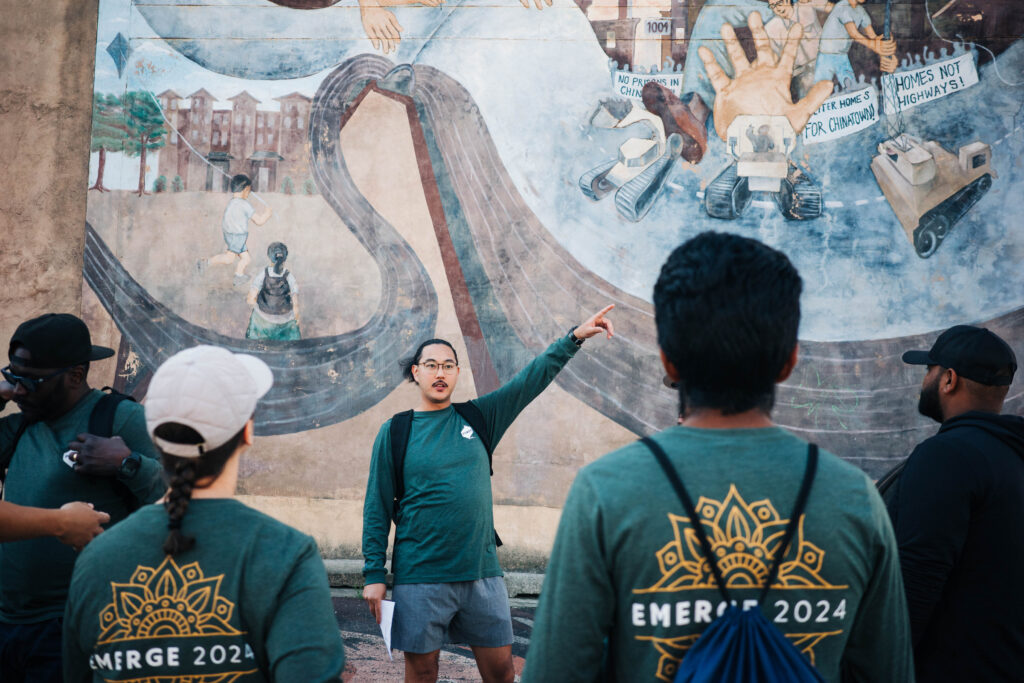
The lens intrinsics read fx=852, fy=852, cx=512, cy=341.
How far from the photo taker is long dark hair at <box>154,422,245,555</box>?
66.9 inches

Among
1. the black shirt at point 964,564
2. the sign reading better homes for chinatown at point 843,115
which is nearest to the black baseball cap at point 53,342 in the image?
the black shirt at point 964,564

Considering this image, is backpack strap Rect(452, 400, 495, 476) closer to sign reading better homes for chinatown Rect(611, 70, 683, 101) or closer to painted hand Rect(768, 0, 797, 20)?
sign reading better homes for chinatown Rect(611, 70, 683, 101)

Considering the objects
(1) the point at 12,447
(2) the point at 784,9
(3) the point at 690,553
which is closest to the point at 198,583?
(3) the point at 690,553

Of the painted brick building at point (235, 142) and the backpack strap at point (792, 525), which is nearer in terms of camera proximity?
the backpack strap at point (792, 525)

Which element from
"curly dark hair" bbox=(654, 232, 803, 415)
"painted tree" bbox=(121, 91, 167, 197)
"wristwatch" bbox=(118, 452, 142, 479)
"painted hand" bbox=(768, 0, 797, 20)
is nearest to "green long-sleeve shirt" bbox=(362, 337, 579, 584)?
"wristwatch" bbox=(118, 452, 142, 479)

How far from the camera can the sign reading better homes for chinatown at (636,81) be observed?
7605 millimetres

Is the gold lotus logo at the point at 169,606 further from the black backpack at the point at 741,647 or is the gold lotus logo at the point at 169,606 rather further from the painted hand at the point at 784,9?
the painted hand at the point at 784,9

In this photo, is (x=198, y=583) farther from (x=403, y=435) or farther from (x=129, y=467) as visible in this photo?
(x=403, y=435)

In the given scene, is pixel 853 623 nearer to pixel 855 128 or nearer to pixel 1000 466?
pixel 1000 466

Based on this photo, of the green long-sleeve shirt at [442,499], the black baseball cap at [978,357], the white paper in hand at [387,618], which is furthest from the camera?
the green long-sleeve shirt at [442,499]

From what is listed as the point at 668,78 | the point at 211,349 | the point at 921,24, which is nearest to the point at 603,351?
the point at 668,78

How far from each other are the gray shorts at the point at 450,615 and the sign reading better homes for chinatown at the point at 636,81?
5.10 m

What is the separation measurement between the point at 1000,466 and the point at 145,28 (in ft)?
26.4

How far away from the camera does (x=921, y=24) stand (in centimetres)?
743
